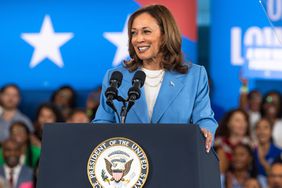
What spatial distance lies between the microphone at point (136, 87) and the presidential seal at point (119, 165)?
0.20 meters

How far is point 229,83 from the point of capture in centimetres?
844

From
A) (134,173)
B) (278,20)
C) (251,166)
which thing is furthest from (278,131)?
(134,173)

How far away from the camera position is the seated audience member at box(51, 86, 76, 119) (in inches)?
313

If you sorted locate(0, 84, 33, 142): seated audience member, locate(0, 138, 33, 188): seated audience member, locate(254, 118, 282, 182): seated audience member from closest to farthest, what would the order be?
locate(0, 138, 33, 188): seated audience member < locate(254, 118, 282, 182): seated audience member < locate(0, 84, 33, 142): seated audience member

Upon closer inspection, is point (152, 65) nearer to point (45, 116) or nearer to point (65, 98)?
point (45, 116)

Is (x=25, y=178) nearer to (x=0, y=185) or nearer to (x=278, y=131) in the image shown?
(x=0, y=185)

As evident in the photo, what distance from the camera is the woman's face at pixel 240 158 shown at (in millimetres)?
6668

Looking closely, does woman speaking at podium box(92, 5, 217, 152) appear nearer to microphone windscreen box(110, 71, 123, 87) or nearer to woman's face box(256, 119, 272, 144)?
microphone windscreen box(110, 71, 123, 87)

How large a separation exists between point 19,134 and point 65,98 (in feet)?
3.50

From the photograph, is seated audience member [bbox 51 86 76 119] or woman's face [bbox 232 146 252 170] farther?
seated audience member [bbox 51 86 76 119]

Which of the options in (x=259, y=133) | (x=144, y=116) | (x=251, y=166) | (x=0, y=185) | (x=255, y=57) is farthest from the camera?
(x=255, y=57)

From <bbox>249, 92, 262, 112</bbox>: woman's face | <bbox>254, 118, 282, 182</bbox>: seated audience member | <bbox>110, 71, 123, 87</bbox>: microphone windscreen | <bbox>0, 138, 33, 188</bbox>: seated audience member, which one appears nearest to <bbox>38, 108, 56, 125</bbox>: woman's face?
<bbox>0, 138, 33, 188</bbox>: seated audience member

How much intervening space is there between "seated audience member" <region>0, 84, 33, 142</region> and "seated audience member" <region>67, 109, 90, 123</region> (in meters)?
0.54

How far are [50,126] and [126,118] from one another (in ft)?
1.47
